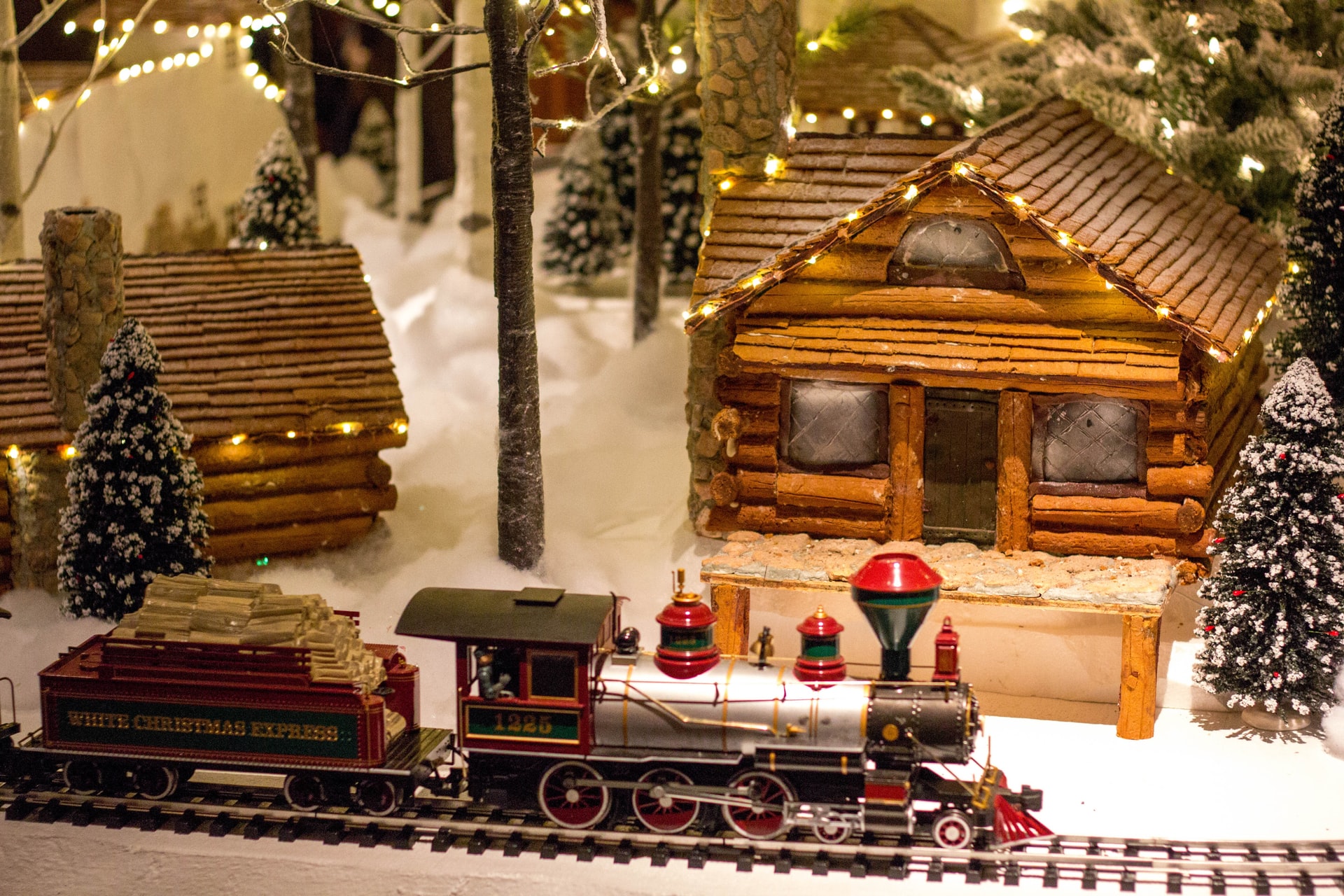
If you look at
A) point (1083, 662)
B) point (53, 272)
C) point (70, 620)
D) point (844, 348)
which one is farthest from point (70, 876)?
point (1083, 662)

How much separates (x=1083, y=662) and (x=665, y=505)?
203 inches

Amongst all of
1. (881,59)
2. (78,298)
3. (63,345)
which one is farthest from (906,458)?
(881,59)

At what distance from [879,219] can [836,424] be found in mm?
1935

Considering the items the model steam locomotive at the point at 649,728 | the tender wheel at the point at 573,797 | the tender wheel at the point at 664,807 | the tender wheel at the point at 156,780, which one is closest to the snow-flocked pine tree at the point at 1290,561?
the model steam locomotive at the point at 649,728

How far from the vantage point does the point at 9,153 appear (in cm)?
1831

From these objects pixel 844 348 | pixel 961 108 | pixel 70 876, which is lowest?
pixel 70 876

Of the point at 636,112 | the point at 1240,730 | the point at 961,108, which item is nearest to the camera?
the point at 1240,730

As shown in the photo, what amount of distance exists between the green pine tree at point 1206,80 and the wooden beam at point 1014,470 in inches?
216

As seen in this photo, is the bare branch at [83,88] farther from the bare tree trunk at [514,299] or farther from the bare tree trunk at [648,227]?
the bare tree trunk at [648,227]

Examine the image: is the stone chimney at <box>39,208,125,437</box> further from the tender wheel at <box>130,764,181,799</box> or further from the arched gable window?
the arched gable window

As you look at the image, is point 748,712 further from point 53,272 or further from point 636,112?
point 636,112

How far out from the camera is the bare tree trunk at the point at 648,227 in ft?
70.1

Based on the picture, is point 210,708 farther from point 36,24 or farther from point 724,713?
point 36,24

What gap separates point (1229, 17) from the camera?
1728cm
